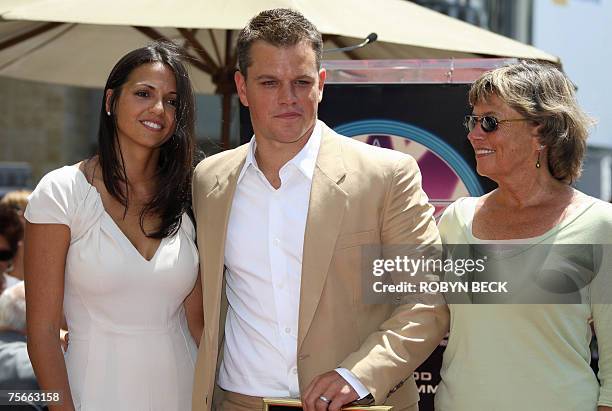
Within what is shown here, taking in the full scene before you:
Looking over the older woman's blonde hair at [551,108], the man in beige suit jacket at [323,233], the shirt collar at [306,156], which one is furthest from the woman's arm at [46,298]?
the older woman's blonde hair at [551,108]

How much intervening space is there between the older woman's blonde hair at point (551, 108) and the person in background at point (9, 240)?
13.0 feet

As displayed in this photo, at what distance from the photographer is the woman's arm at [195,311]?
11.3 ft

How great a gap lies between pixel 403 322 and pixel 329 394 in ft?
1.14

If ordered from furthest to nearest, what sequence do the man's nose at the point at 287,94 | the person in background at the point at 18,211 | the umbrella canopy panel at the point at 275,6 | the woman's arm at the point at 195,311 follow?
1. the person in background at the point at 18,211
2. the umbrella canopy panel at the point at 275,6
3. the woman's arm at the point at 195,311
4. the man's nose at the point at 287,94

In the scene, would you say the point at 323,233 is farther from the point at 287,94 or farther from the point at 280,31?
the point at 280,31

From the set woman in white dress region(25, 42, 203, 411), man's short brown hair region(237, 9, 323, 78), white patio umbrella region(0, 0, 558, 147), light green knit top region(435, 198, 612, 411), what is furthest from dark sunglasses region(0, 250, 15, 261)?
light green knit top region(435, 198, 612, 411)

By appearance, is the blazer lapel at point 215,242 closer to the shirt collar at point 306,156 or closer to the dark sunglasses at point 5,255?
the shirt collar at point 306,156

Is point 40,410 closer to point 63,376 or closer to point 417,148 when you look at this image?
point 63,376

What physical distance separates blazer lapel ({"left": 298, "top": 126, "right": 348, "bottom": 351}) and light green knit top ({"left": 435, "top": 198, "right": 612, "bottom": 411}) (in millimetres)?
509

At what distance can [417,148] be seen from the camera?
151 inches

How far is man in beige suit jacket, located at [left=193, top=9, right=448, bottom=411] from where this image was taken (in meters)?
2.90

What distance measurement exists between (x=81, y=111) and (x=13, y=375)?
12.7 metres

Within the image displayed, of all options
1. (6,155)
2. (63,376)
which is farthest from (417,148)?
(6,155)

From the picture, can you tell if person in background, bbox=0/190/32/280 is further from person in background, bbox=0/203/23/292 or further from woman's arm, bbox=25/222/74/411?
woman's arm, bbox=25/222/74/411
